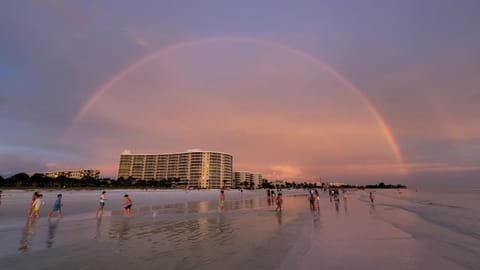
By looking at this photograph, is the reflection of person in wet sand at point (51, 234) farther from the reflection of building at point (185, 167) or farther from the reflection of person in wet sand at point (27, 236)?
the reflection of building at point (185, 167)

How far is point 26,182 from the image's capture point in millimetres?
80062

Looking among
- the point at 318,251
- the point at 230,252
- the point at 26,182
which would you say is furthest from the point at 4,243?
the point at 26,182

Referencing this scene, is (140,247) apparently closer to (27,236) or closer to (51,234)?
(51,234)

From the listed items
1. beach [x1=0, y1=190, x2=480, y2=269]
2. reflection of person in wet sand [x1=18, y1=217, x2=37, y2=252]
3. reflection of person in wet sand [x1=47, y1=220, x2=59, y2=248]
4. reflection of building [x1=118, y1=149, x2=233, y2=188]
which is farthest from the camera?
reflection of building [x1=118, y1=149, x2=233, y2=188]

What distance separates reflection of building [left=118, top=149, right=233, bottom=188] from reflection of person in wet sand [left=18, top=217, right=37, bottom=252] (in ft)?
517

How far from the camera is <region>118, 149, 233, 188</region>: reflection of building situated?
176500 millimetres

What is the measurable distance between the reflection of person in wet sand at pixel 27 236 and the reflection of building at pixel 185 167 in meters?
158

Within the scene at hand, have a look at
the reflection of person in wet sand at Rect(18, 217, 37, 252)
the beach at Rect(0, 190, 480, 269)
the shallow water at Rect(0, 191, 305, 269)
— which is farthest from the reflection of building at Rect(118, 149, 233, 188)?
the beach at Rect(0, 190, 480, 269)

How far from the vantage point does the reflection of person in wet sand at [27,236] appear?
31.7ft

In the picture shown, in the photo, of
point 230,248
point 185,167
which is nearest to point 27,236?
point 230,248

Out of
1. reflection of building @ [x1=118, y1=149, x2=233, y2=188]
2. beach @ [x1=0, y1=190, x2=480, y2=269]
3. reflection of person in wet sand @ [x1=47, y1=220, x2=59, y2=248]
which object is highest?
reflection of building @ [x1=118, y1=149, x2=233, y2=188]

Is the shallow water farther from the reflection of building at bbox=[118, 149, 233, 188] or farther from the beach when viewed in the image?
the reflection of building at bbox=[118, 149, 233, 188]

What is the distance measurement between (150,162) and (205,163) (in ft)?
151

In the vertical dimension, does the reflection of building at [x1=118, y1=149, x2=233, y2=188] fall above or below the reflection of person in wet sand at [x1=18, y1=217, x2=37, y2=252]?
above
